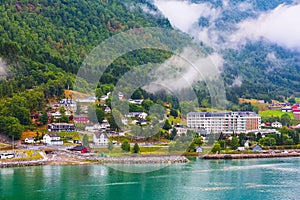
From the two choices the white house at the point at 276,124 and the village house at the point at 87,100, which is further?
the white house at the point at 276,124

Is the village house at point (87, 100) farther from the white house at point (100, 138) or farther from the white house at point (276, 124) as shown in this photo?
the white house at point (276, 124)

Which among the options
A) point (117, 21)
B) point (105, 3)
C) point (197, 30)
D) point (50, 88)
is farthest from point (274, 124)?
point (197, 30)

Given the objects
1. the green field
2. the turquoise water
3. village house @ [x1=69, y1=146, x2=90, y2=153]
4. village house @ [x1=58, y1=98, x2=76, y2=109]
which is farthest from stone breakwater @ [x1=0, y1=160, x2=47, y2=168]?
the green field

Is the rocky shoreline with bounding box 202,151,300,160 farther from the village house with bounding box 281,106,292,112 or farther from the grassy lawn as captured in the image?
the village house with bounding box 281,106,292,112

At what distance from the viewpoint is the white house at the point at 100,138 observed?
33.3 metres

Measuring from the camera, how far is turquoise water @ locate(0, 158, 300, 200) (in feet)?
71.9

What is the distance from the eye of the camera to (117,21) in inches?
2896

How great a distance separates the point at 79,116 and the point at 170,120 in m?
8.16

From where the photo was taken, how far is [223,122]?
4656 centimetres

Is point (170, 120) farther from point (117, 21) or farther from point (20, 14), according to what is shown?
point (117, 21)

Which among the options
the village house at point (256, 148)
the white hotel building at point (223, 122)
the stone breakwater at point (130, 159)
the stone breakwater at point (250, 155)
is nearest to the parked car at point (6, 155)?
the stone breakwater at point (130, 159)

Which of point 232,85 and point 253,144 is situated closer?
point 253,144

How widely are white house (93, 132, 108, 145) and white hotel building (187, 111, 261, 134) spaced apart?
351 inches

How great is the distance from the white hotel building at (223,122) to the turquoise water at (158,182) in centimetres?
1121
